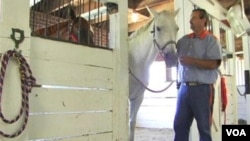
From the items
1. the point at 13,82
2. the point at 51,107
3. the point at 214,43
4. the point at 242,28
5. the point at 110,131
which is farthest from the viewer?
the point at 242,28

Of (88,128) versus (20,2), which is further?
(88,128)

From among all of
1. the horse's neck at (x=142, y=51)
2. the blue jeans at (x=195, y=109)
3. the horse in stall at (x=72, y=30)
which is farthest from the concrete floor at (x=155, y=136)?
the horse in stall at (x=72, y=30)

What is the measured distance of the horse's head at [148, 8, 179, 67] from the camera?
1979mm

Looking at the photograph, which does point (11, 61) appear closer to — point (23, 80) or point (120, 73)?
point (23, 80)

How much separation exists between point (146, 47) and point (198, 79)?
648 mm

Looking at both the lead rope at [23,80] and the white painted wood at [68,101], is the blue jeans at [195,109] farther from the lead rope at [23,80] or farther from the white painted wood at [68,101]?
the lead rope at [23,80]

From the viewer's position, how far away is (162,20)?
6.97ft

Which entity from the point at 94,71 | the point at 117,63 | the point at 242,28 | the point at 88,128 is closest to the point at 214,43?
the point at 117,63

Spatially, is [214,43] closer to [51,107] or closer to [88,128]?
[88,128]

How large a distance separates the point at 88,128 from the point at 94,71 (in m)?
0.30

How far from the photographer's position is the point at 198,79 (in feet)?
5.98

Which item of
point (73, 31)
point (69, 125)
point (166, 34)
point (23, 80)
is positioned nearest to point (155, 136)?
point (166, 34)

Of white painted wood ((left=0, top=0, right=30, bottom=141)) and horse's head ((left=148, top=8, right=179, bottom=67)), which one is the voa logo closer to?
horse's head ((left=148, top=8, right=179, bottom=67))

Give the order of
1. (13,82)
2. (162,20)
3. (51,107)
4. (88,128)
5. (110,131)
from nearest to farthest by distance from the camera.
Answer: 1. (13,82)
2. (51,107)
3. (88,128)
4. (110,131)
5. (162,20)
